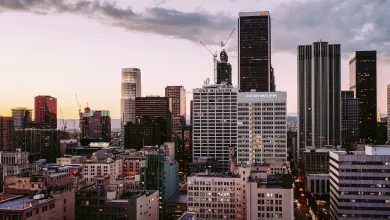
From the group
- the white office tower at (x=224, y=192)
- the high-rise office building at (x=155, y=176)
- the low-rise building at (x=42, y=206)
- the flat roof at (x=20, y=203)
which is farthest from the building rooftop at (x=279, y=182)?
the flat roof at (x=20, y=203)

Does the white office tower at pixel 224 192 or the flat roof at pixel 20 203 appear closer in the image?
the flat roof at pixel 20 203

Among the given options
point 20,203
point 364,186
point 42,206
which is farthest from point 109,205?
point 364,186

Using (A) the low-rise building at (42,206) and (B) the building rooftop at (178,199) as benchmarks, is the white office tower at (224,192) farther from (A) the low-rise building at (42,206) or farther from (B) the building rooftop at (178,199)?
(A) the low-rise building at (42,206)

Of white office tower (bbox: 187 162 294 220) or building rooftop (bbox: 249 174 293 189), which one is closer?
building rooftop (bbox: 249 174 293 189)

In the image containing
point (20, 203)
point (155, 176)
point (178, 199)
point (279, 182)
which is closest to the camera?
point (20, 203)

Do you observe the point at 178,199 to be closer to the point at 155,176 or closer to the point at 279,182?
the point at 155,176

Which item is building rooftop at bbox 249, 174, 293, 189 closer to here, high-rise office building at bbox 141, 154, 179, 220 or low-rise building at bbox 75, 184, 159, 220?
low-rise building at bbox 75, 184, 159, 220

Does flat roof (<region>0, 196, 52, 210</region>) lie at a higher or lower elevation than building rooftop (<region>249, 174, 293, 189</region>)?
higher

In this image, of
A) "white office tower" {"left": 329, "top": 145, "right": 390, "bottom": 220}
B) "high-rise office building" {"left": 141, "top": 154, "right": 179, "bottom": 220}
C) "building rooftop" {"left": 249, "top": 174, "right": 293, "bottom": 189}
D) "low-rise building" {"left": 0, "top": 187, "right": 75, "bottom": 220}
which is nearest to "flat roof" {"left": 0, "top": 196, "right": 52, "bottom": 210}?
"low-rise building" {"left": 0, "top": 187, "right": 75, "bottom": 220}
